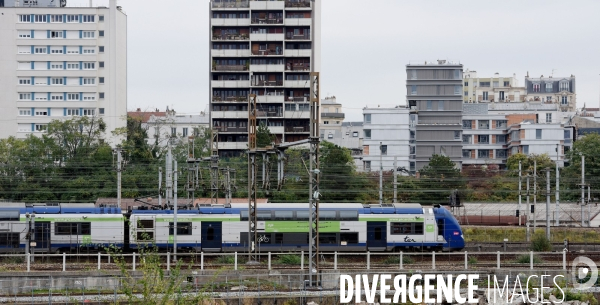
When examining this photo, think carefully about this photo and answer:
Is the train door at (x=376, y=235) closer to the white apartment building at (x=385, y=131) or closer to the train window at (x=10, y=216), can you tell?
the train window at (x=10, y=216)

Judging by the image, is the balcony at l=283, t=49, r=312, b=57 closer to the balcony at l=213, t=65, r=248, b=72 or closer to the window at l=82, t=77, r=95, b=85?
the balcony at l=213, t=65, r=248, b=72

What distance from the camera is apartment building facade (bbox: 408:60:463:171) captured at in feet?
315

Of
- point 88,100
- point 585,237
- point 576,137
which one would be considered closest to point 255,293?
point 585,237

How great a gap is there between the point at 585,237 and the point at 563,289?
24.6 metres

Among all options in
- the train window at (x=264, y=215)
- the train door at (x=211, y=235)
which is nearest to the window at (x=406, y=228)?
the train window at (x=264, y=215)

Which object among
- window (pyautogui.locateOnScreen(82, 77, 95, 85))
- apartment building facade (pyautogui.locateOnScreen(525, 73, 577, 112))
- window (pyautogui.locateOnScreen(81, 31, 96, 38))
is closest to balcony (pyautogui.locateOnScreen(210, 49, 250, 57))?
window (pyautogui.locateOnScreen(81, 31, 96, 38))

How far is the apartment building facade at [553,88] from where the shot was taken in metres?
154

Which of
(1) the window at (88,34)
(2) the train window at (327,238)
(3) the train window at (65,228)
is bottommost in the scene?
(2) the train window at (327,238)

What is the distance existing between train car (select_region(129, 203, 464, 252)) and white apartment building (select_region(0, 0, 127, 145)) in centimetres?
5193

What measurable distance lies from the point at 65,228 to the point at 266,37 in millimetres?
48775

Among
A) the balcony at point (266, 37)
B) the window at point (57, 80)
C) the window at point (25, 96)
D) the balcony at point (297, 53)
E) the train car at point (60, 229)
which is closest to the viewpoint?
the train car at point (60, 229)

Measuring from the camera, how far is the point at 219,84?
299ft

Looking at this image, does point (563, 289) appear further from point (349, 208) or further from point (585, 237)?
point (585, 237)

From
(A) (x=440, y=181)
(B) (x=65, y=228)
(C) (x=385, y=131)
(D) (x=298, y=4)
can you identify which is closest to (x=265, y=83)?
(D) (x=298, y=4)
